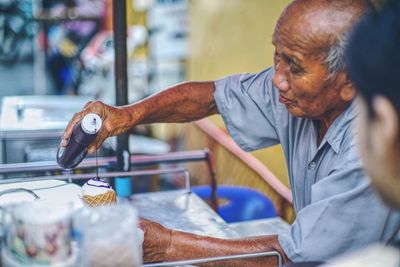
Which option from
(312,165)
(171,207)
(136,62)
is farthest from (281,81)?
(136,62)

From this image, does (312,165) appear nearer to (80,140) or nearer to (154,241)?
(154,241)

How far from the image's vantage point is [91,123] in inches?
81.9

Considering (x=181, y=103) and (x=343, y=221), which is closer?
(x=343, y=221)

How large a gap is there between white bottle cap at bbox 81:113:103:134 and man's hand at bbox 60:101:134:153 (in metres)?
0.06

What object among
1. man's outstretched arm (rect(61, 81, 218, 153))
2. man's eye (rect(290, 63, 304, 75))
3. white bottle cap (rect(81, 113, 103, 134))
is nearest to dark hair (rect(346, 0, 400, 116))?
man's eye (rect(290, 63, 304, 75))

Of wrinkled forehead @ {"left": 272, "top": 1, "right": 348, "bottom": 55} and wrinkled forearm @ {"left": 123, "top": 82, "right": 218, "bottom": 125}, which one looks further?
wrinkled forearm @ {"left": 123, "top": 82, "right": 218, "bottom": 125}

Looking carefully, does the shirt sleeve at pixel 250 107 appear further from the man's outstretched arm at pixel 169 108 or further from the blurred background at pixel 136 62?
the blurred background at pixel 136 62

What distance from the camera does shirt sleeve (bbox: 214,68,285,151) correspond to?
243 cm

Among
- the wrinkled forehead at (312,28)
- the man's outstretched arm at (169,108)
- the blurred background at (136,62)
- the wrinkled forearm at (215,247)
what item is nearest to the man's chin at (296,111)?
the wrinkled forehead at (312,28)

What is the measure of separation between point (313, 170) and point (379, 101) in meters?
0.88

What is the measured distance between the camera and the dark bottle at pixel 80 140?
2074 millimetres

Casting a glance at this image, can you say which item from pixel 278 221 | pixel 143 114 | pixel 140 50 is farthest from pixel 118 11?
pixel 140 50

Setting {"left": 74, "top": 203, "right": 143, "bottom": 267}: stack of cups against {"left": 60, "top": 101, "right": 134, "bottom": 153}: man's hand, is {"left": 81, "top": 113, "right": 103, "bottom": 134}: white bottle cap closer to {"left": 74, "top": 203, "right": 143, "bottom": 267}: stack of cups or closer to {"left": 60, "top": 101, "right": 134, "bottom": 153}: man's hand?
{"left": 60, "top": 101, "right": 134, "bottom": 153}: man's hand

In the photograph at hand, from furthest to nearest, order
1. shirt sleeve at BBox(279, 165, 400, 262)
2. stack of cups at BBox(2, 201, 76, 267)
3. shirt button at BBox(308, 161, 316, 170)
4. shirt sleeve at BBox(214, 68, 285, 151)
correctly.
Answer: shirt sleeve at BBox(214, 68, 285, 151)
shirt button at BBox(308, 161, 316, 170)
shirt sleeve at BBox(279, 165, 400, 262)
stack of cups at BBox(2, 201, 76, 267)
